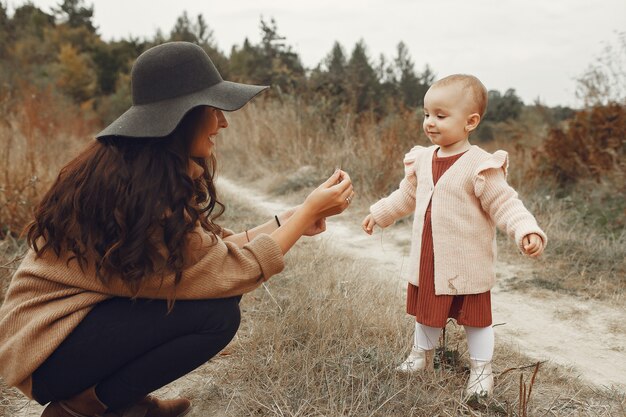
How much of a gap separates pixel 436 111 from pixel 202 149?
856 mm

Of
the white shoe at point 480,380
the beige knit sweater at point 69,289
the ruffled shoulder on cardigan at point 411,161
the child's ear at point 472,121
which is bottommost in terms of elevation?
the white shoe at point 480,380

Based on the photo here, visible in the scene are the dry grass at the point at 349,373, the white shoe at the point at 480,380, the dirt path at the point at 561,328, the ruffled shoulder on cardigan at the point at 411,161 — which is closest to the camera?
the dry grass at the point at 349,373

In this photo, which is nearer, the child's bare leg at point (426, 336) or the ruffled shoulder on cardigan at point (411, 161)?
the child's bare leg at point (426, 336)

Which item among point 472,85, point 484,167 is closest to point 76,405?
point 484,167

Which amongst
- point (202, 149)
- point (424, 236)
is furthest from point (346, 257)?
point (202, 149)

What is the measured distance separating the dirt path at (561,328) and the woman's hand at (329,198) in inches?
50.0

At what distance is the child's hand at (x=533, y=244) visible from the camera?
5.82 feet

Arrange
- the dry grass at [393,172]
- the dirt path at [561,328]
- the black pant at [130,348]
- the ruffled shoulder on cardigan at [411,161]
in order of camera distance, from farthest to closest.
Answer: the dry grass at [393,172]
the dirt path at [561,328]
the ruffled shoulder on cardigan at [411,161]
the black pant at [130,348]

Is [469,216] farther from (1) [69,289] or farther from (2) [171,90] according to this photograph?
(1) [69,289]

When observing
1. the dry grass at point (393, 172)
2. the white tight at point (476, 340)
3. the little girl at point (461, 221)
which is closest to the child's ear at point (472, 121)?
the little girl at point (461, 221)

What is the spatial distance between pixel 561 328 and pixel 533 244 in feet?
4.61

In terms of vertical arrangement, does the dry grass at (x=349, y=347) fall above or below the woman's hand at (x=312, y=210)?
below

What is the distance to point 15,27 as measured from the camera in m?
24.2

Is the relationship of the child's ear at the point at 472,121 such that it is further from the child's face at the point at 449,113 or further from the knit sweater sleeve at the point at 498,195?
the knit sweater sleeve at the point at 498,195
